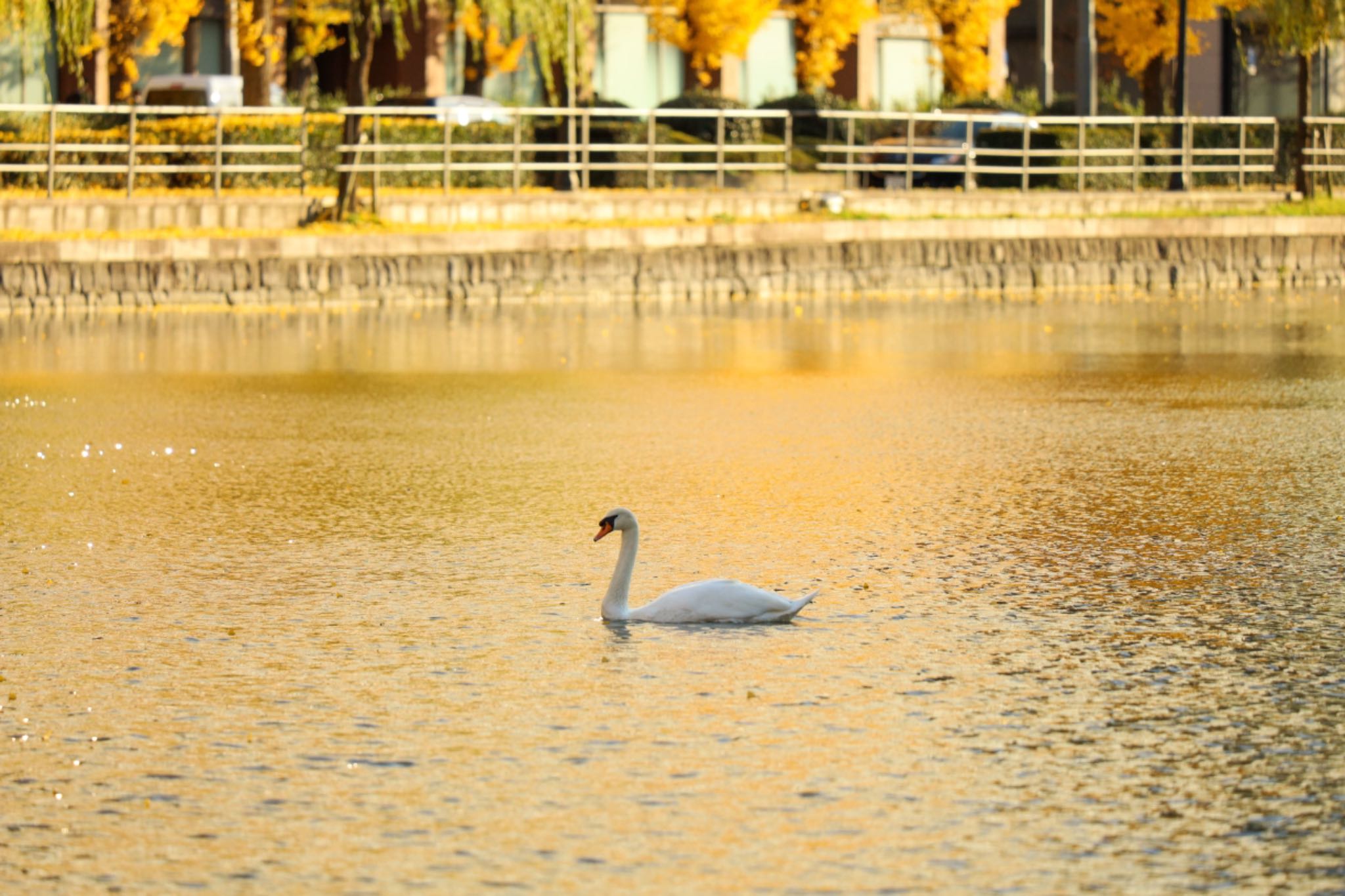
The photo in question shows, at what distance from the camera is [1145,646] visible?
845cm

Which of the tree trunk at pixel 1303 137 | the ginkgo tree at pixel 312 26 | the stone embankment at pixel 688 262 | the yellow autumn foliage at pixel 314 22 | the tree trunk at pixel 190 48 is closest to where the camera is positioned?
the stone embankment at pixel 688 262

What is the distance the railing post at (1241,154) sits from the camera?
3641 centimetres

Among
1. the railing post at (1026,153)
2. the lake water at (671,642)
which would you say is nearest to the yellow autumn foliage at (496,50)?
the railing post at (1026,153)

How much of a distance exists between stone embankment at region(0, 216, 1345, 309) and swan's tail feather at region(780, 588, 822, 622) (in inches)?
674

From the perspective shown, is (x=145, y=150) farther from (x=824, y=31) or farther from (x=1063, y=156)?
(x=824, y=31)

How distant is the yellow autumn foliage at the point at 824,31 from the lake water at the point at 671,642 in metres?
37.6

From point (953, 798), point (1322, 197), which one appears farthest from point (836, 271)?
point (953, 798)

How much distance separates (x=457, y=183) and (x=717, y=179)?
11.9 feet

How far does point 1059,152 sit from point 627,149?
264 inches

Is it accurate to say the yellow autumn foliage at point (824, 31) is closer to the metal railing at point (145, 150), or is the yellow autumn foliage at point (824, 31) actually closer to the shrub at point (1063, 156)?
the shrub at point (1063, 156)

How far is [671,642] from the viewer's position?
862cm

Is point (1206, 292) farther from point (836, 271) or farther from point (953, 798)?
point (953, 798)

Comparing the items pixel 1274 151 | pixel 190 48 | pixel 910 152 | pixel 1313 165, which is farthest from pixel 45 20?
pixel 190 48

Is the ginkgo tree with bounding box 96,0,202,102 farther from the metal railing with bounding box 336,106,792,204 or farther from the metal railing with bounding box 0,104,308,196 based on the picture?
the metal railing with bounding box 0,104,308,196
